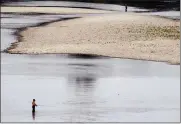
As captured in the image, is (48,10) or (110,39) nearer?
(110,39)

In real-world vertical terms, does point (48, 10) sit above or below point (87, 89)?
above

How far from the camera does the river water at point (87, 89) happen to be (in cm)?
3041

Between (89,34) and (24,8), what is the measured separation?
41.6 m

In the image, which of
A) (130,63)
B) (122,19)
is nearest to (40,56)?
(130,63)

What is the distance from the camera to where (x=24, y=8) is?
100188 mm

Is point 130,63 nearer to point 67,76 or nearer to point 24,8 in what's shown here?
point 67,76

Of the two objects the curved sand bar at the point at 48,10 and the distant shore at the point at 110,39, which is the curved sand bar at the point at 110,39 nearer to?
the distant shore at the point at 110,39

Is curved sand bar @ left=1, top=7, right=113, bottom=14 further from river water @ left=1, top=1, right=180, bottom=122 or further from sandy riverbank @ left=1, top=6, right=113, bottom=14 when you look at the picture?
river water @ left=1, top=1, right=180, bottom=122

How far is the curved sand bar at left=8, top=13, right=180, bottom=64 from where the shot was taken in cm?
5038

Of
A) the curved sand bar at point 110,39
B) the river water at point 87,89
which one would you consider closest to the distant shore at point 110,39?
the curved sand bar at point 110,39

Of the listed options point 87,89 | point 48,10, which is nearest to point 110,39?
point 87,89

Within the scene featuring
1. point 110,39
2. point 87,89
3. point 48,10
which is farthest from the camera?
point 48,10

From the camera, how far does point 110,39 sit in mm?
56594

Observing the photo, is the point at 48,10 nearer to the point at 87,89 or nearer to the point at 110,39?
the point at 110,39
